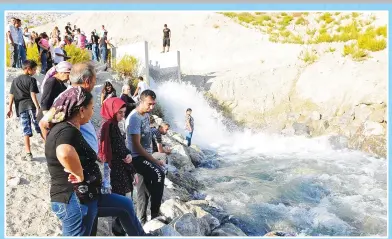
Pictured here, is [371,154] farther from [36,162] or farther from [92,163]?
[92,163]

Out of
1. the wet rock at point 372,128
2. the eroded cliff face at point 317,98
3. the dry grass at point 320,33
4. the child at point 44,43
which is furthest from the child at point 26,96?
the wet rock at point 372,128

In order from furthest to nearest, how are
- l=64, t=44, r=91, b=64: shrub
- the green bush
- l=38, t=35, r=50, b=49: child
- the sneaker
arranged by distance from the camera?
the green bush, l=64, t=44, r=91, b=64: shrub, l=38, t=35, r=50, b=49: child, the sneaker

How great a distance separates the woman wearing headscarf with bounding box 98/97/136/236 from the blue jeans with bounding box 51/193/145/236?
0.54 m

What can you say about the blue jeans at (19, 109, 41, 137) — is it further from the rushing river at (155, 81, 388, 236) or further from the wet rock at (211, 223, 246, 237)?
the rushing river at (155, 81, 388, 236)

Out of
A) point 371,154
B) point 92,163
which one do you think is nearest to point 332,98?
point 371,154

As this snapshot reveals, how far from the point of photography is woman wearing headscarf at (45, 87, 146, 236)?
271 centimetres

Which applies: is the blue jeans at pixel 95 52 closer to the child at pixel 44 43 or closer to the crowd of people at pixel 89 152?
the child at pixel 44 43

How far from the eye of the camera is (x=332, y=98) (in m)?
11.9

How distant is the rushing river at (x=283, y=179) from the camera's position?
6.06 m

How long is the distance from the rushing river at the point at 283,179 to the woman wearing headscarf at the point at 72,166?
325 centimetres

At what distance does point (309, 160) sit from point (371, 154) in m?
1.43

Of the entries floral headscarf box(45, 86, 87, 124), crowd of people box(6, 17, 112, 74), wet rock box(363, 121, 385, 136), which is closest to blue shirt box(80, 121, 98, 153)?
floral headscarf box(45, 86, 87, 124)

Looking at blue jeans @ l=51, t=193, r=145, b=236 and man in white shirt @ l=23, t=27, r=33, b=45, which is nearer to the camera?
blue jeans @ l=51, t=193, r=145, b=236

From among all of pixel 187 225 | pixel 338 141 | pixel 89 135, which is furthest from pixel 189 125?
pixel 89 135
